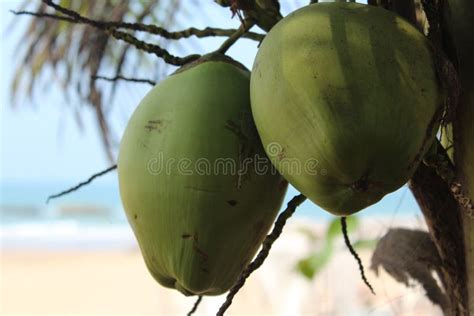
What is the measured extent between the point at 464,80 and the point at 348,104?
0.73 ft

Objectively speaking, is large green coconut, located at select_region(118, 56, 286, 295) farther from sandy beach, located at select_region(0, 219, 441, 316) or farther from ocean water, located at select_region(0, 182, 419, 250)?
sandy beach, located at select_region(0, 219, 441, 316)

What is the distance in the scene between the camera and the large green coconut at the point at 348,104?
26.8 inches

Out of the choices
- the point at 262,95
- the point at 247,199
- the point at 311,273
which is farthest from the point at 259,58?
the point at 311,273

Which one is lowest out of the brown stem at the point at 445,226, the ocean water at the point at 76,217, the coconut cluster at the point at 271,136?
the ocean water at the point at 76,217

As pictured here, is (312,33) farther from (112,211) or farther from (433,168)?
(112,211)

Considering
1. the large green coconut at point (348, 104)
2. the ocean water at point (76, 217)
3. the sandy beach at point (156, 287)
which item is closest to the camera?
the large green coconut at point (348, 104)

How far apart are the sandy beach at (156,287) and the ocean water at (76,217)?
0.60 ft

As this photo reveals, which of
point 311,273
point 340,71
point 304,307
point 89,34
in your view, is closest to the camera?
point 340,71

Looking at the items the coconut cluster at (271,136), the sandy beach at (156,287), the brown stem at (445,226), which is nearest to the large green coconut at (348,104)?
the coconut cluster at (271,136)

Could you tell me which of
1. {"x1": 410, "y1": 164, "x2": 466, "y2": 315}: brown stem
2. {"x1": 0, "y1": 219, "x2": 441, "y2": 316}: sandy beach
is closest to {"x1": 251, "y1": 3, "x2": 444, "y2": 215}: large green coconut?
{"x1": 410, "y1": 164, "x2": 466, "y2": 315}: brown stem

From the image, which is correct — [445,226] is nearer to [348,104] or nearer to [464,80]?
[464,80]

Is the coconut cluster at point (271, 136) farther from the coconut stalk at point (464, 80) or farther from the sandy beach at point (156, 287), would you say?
the sandy beach at point (156, 287)

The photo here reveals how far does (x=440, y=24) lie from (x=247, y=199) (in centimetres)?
30

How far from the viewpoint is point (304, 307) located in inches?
167
